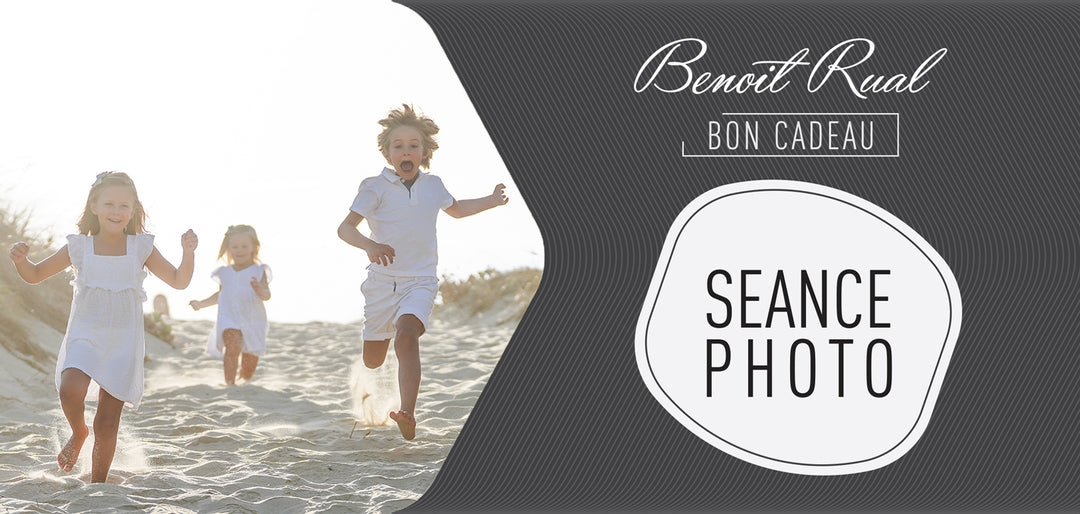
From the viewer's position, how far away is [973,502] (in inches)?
161

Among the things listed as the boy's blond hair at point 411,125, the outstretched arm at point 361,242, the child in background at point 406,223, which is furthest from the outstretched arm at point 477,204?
the outstretched arm at point 361,242

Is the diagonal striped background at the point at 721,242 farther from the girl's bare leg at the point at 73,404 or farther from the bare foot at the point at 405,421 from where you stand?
the girl's bare leg at the point at 73,404

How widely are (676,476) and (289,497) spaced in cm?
168

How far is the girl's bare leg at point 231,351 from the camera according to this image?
739 cm

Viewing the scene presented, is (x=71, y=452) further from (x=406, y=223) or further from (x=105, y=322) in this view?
(x=406, y=223)

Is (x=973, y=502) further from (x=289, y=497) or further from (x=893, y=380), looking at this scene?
(x=289, y=497)

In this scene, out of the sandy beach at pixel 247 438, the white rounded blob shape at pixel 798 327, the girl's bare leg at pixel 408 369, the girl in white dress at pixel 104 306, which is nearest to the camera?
the sandy beach at pixel 247 438

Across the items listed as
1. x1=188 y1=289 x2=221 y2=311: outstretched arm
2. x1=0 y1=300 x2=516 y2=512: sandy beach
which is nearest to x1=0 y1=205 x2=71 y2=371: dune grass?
x1=0 y1=300 x2=516 y2=512: sandy beach

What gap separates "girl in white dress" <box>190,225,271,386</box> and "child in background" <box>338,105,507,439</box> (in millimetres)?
2756

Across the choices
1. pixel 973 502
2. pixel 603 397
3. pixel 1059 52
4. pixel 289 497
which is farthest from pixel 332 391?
pixel 1059 52

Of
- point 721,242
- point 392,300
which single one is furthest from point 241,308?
point 721,242

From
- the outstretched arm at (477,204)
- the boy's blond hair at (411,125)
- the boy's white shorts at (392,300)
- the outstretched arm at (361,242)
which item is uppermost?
the boy's blond hair at (411,125)

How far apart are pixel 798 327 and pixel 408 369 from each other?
1.94m

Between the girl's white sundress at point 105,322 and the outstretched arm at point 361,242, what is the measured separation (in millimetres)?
983
